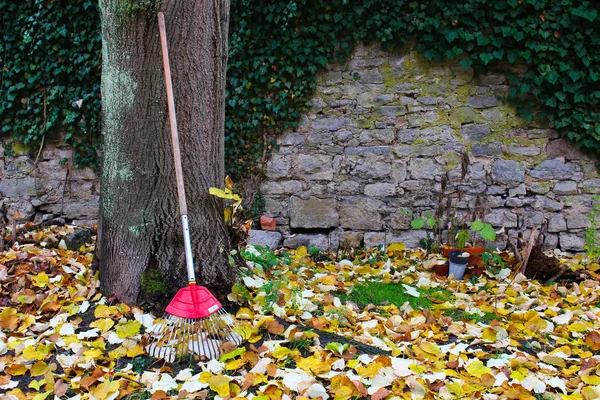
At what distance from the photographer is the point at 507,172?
16.2 ft

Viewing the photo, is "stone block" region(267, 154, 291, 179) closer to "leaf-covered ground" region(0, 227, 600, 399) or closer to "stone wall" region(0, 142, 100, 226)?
"leaf-covered ground" region(0, 227, 600, 399)

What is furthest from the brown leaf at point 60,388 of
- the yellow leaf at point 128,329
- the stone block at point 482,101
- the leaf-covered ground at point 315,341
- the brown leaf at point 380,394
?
the stone block at point 482,101

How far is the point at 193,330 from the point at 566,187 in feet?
12.7

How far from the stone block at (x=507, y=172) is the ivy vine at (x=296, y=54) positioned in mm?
450

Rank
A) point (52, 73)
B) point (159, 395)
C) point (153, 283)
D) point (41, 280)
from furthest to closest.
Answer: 1. point (52, 73)
2. point (41, 280)
3. point (153, 283)
4. point (159, 395)

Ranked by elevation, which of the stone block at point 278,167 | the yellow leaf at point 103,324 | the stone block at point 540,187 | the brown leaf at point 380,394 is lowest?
the brown leaf at point 380,394

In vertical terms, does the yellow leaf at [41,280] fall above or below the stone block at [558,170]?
below

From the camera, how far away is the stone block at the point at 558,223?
4934 millimetres

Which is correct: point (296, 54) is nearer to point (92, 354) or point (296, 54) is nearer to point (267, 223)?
point (267, 223)

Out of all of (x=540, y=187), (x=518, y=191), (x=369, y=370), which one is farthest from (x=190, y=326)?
(x=540, y=187)

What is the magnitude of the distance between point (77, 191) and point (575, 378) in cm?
479

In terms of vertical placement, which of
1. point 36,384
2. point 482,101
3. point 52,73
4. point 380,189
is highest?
point 52,73

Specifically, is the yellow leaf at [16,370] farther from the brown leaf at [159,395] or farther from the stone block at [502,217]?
the stone block at [502,217]

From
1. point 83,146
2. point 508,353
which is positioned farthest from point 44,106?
point 508,353
